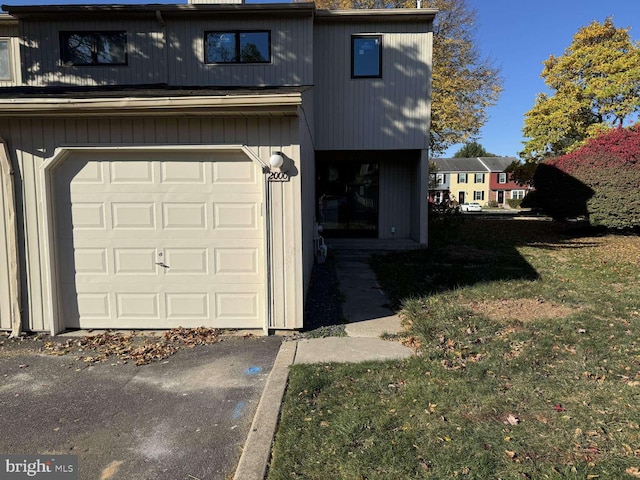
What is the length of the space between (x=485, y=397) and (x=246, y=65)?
985 centimetres

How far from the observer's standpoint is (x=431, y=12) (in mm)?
11625

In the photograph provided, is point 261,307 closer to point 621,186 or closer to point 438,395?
point 438,395

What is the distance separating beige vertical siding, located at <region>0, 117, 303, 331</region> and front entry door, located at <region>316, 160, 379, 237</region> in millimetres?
8459

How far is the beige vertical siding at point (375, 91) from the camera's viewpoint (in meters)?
12.0

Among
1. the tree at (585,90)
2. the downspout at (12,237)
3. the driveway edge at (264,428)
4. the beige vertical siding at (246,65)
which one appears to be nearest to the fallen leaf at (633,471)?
the driveway edge at (264,428)

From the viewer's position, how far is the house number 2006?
18.2 ft

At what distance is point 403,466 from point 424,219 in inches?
411

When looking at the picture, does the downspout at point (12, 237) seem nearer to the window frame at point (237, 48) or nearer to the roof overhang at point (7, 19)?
the window frame at point (237, 48)

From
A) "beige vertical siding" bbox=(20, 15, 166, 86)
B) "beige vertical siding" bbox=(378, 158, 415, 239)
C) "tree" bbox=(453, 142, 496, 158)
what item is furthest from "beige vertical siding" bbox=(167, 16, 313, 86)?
"tree" bbox=(453, 142, 496, 158)

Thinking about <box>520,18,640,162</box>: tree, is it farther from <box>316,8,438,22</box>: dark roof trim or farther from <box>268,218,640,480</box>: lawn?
<box>268,218,640,480</box>: lawn

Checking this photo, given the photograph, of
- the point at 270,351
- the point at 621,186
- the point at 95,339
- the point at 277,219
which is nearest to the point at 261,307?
the point at 270,351

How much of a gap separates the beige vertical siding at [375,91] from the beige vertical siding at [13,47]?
7.73 metres

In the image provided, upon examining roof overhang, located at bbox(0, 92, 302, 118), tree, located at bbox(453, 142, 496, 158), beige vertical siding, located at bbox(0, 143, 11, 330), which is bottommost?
beige vertical siding, located at bbox(0, 143, 11, 330)

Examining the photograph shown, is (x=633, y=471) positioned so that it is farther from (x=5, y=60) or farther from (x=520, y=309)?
(x=5, y=60)
